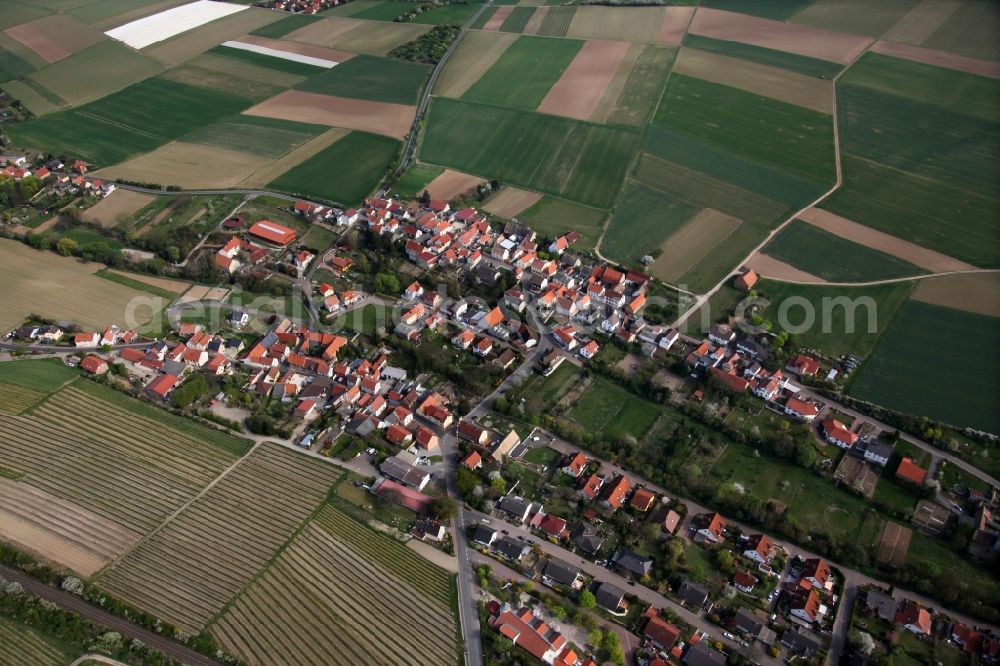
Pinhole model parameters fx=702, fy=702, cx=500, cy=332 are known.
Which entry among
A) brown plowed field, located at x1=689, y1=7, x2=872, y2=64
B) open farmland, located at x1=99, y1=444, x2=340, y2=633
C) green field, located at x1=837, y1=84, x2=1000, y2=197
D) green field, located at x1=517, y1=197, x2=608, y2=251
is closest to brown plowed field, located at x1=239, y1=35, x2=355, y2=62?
green field, located at x1=517, y1=197, x2=608, y2=251

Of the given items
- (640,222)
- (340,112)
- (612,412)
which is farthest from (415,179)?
(612,412)

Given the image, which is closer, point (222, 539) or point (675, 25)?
point (222, 539)

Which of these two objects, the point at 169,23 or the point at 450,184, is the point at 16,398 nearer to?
the point at 450,184

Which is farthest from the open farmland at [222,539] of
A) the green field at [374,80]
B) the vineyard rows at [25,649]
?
the green field at [374,80]

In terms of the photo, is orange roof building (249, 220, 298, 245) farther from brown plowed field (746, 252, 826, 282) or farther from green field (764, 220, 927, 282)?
green field (764, 220, 927, 282)

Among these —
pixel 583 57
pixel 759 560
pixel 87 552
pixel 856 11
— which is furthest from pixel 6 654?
pixel 856 11

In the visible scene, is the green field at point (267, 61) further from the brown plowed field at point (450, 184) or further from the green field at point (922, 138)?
the green field at point (922, 138)

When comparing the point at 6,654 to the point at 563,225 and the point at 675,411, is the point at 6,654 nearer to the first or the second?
the point at 675,411
